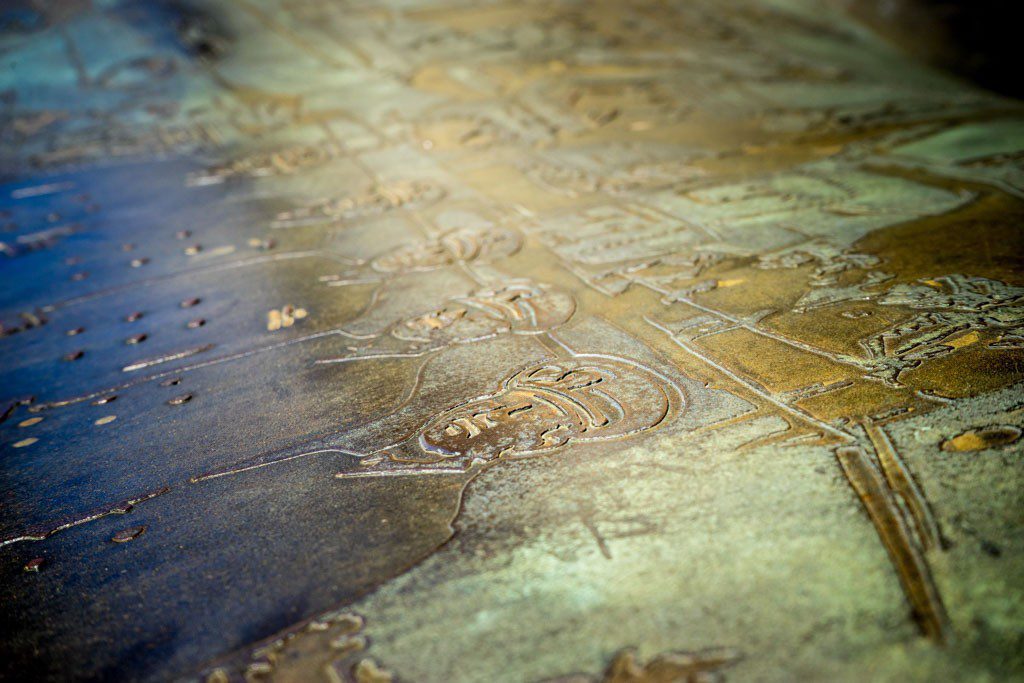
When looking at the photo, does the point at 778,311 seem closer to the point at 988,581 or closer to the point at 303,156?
the point at 988,581

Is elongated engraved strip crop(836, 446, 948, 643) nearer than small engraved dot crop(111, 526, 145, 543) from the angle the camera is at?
Yes

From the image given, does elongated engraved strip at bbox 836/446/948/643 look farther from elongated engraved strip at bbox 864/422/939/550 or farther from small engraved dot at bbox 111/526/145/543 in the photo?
small engraved dot at bbox 111/526/145/543

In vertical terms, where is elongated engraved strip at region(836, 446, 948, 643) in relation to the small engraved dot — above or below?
above

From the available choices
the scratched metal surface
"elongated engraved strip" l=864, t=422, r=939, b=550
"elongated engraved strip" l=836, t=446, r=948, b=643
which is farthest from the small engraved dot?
"elongated engraved strip" l=864, t=422, r=939, b=550

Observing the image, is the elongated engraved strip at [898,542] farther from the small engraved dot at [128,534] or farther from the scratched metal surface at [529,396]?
the small engraved dot at [128,534]

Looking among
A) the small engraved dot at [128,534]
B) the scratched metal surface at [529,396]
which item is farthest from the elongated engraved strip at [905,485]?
the small engraved dot at [128,534]

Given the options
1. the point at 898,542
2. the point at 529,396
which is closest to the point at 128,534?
the point at 529,396
